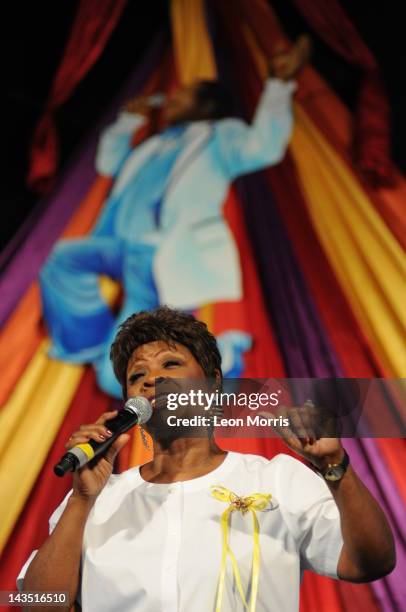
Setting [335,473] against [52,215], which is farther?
[52,215]

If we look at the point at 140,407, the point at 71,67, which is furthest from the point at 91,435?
the point at 71,67

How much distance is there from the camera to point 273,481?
133 centimetres

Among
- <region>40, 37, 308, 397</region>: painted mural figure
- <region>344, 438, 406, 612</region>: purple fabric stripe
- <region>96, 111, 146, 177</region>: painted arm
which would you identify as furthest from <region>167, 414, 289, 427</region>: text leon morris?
<region>96, 111, 146, 177</region>: painted arm

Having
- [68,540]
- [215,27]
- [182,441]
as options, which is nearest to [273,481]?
[182,441]

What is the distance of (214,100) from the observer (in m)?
2.95

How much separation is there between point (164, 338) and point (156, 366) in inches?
3.1

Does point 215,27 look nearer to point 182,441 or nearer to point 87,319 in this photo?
point 87,319

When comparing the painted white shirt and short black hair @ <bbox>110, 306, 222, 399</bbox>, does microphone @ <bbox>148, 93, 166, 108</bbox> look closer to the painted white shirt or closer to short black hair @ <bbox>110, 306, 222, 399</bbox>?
short black hair @ <bbox>110, 306, 222, 399</bbox>

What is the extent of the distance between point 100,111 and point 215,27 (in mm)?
757

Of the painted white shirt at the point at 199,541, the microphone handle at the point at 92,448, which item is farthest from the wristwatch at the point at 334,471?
the microphone handle at the point at 92,448

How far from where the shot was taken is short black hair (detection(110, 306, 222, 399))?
4.84ft

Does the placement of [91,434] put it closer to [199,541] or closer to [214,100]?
[199,541]

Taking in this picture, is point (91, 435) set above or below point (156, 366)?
below

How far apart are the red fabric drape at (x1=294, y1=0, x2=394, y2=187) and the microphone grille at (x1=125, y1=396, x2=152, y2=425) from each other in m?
1.62
